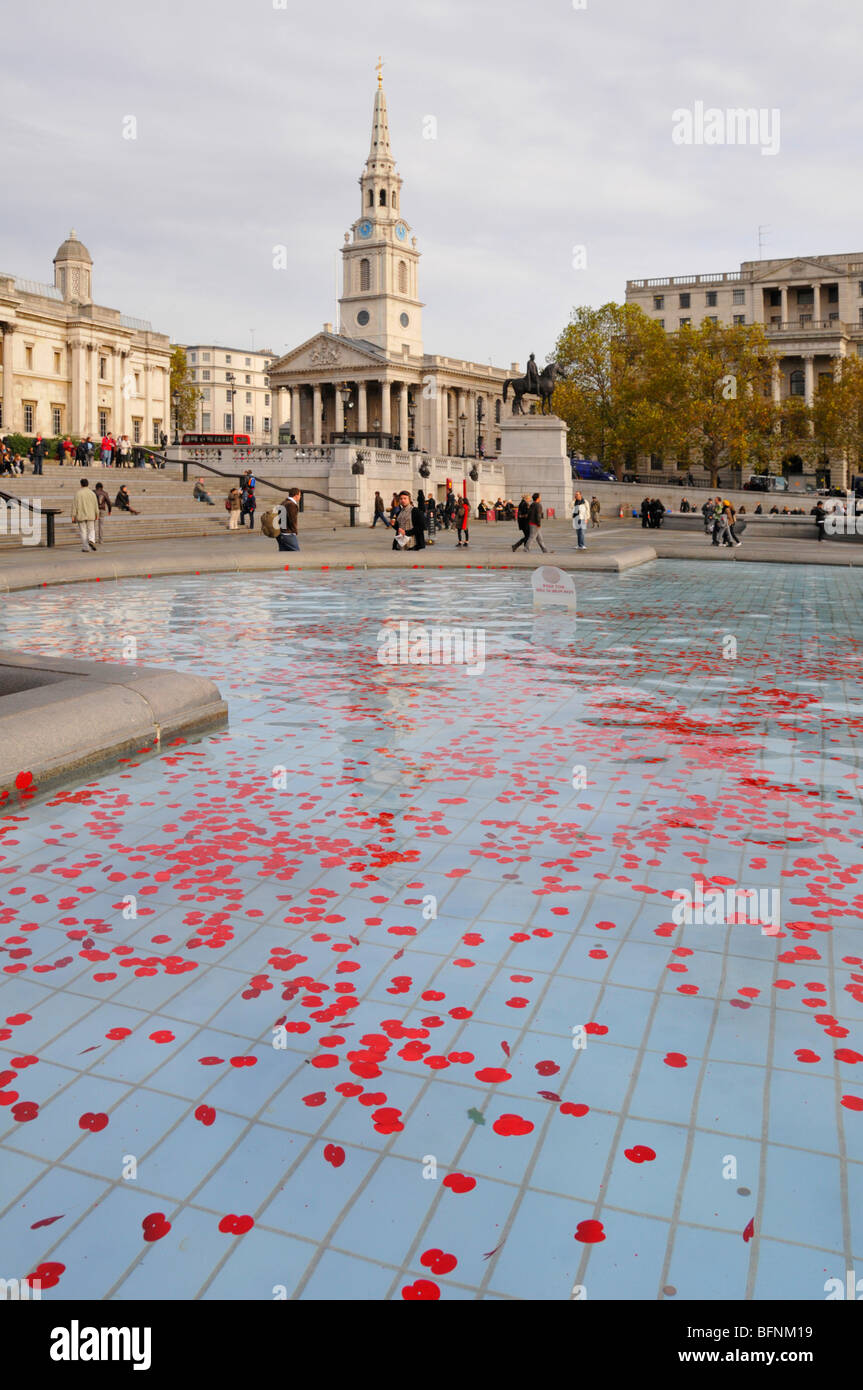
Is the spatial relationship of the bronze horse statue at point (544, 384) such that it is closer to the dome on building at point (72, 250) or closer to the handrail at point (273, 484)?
the handrail at point (273, 484)

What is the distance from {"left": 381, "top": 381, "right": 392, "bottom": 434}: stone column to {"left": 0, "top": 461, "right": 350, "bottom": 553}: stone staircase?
5586cm

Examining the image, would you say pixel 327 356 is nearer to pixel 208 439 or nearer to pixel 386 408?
pixel 386 408

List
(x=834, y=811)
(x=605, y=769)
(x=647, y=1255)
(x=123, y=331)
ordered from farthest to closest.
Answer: (x=123, y=331) < (x=605, y=769) < (x=834, y=811) < (x=647, y=1255)

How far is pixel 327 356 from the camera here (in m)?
105

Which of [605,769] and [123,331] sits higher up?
[123,331]

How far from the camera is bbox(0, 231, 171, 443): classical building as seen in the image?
244ft

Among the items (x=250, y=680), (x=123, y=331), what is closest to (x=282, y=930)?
(x=250, y=680)

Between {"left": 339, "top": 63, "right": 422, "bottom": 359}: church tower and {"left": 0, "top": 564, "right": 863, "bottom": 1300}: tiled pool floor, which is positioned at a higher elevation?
{"left": 339, "top": 63, "right": 422, "bottom": 359}: church tower

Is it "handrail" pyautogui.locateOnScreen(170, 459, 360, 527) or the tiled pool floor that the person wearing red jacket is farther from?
the tiled pool floor

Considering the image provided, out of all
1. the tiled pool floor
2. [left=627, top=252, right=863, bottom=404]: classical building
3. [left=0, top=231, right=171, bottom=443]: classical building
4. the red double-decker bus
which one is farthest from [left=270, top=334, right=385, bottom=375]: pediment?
the tiled pool floor

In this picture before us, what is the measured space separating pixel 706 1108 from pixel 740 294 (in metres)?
99.4

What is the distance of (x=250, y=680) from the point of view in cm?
1019

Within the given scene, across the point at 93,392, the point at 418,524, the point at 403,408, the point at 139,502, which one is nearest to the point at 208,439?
the point at 93,392
